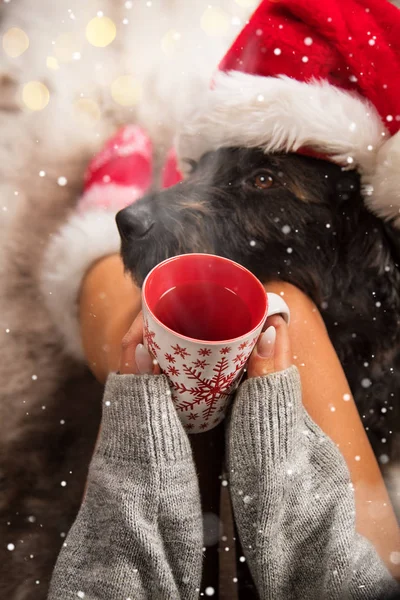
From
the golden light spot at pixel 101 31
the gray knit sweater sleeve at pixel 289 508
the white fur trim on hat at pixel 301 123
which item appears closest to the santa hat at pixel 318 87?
the white fur trim on hat at pixel 301 123

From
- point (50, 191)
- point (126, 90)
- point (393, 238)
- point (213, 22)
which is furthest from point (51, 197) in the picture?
point (393, 238)

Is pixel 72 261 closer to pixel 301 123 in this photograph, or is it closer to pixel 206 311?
pixel 206 311

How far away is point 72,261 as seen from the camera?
483 millimetres

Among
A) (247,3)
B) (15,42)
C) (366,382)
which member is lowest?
(366,382)

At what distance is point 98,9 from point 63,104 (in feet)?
0.30

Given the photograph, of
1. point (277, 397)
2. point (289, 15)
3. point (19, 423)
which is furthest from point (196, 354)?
point (289, 15)

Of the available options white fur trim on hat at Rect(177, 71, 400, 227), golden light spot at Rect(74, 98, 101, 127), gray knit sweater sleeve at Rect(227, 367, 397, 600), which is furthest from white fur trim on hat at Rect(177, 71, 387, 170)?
gray knit sweater sleeve at Rect(227, 367, 397, 600)

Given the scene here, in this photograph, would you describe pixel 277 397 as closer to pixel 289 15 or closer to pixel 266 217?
pixel 266 217

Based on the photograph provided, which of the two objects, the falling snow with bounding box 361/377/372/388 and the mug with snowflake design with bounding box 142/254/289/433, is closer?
the mug with snowflake design with bounding box 142/254/289/433

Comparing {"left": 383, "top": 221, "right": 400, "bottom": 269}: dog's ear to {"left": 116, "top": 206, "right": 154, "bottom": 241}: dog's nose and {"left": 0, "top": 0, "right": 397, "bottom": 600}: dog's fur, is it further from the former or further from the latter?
{"left": 116, "top": 206, "right": 154, "bottom": 241}: dog's nose

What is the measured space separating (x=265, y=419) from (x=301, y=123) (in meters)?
0.26

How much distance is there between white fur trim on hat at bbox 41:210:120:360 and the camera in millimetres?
475

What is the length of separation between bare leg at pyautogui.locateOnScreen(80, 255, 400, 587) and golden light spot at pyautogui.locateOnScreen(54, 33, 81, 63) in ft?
0.62

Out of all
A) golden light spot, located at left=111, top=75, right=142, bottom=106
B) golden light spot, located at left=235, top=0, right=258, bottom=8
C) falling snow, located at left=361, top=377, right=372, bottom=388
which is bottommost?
falling snow, located at left=361, top=377, right=372, bottom=388
